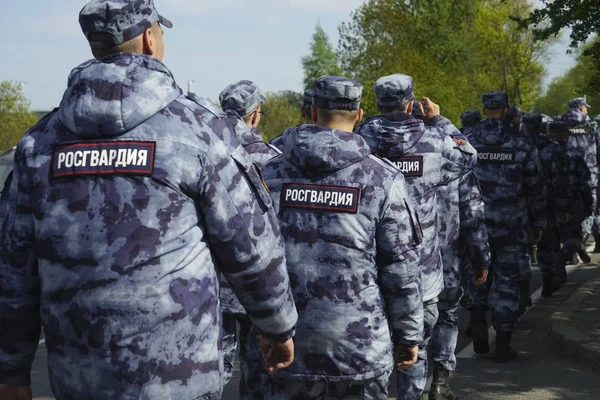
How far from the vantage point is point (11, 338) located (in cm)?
292

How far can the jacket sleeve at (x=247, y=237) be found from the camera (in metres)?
2.83

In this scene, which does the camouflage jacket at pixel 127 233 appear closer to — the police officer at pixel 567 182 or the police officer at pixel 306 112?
the police officer at pixel 306 112

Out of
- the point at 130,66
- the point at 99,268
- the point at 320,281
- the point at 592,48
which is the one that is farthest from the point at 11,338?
the point at 592,48

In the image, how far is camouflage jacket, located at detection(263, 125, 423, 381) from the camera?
12.9 feet

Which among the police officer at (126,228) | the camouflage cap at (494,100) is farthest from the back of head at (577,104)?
the police officer at (126,228)

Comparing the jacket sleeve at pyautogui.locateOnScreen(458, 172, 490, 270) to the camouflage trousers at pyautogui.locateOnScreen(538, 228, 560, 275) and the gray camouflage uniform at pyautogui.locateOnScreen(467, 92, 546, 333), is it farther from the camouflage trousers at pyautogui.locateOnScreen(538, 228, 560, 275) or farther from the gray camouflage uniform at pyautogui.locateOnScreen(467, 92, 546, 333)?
the camouflage trousers at pyautogui.locateOnScreen(538, 228, 560, 275)

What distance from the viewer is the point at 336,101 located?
13.4ft

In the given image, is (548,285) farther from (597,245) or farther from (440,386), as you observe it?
(440,386)

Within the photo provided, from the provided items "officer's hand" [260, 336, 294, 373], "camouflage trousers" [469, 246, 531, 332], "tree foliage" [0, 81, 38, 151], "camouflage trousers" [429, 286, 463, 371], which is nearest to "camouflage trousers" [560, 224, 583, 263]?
"camouflage trousers" [469, 246, 531, 332]

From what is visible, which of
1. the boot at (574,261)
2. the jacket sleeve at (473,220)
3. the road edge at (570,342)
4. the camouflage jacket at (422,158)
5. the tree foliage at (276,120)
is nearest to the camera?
the camouflage jacket at (422,158)

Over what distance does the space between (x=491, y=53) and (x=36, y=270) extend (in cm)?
3881

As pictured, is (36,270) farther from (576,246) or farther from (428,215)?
(576,246)

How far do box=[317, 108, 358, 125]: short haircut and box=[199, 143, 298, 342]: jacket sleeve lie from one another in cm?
117

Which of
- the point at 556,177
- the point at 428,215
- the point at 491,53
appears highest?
the point at 491,53
